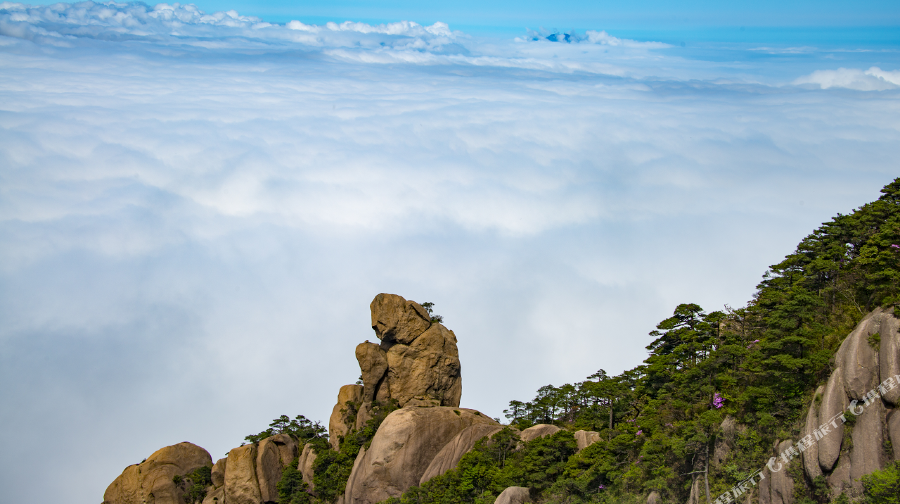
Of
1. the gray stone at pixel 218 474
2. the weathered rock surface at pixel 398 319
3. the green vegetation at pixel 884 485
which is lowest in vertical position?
the green vegetation at pixel 884 485

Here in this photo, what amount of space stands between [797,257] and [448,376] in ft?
96.6

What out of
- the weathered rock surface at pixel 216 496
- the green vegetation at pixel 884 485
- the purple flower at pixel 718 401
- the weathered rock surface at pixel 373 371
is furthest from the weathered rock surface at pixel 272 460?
the green vegetation at pixel 884 485

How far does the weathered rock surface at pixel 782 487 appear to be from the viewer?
3170 cm

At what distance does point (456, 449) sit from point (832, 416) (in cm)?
2836

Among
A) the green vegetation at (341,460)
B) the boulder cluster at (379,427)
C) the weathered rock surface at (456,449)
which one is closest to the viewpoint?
the weathered rock surface at (456,449)

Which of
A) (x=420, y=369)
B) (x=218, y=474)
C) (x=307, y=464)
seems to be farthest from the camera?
(x=218, y=474)

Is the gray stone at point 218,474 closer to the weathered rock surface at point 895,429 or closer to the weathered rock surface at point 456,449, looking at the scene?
the weathered rock surface at point 456,449

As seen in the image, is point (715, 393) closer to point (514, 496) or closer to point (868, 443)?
point (868, 443)

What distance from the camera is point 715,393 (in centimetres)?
3950

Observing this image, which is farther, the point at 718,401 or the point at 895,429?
the point at 718,401

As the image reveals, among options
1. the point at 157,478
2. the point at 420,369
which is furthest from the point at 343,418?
the point at 157,478

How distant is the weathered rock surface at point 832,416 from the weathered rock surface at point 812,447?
0.98ft

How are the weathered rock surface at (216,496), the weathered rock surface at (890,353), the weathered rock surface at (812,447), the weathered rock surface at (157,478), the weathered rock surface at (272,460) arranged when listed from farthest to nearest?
1. the weathered rock surface at (157,478)
2. the weathered rock surface at (216,496)
3. the weathered rock surface at (272,460)
4. the weathered rock surface at (812,447)
5. the weathered rock surface at (890,353)

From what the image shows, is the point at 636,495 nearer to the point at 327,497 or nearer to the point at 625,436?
the point at 625,436
